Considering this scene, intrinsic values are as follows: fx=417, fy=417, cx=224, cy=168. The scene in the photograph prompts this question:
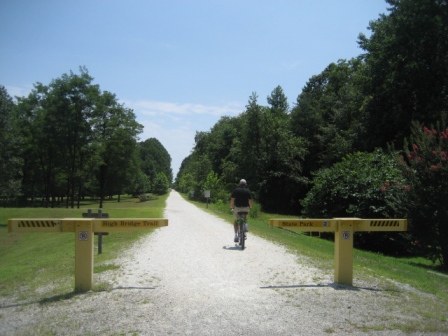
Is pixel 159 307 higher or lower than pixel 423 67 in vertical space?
lower

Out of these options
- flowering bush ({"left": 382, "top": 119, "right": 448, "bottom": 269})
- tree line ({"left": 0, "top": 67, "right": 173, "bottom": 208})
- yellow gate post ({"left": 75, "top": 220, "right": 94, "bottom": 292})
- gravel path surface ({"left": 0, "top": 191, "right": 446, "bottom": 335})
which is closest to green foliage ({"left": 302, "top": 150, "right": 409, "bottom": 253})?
flowering bush ({"left": 382, "top": 119, "right": 448, "bottom": 269})

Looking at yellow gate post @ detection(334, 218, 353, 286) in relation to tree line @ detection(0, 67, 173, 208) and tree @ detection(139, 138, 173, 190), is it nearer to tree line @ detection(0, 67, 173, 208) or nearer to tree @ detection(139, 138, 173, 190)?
tree line @ detection(0, 67, 173, 208)

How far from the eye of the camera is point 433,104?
97.2ft

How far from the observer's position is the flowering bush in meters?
13.5

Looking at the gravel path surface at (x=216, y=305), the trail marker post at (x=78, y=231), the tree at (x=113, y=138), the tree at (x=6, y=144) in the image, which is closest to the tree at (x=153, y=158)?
the tree at (x=113, y=138)

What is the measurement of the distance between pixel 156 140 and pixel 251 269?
15303 cm

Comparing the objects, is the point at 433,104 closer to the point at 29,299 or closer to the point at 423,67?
the point at 423,67

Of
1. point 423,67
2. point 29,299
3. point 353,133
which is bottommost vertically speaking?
point 29,299

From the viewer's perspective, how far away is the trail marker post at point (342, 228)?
784cm

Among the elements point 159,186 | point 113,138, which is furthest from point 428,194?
point 159,186

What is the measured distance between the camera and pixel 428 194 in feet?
45.4

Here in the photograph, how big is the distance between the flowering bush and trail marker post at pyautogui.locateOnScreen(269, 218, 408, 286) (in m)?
6.28

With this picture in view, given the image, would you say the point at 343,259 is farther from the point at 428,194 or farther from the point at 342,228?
the point at 428,194

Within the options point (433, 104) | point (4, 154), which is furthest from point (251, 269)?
point (4, 154)
